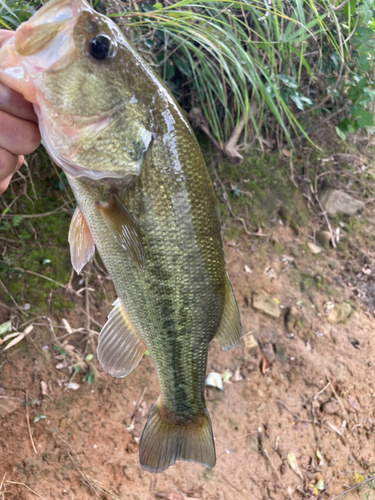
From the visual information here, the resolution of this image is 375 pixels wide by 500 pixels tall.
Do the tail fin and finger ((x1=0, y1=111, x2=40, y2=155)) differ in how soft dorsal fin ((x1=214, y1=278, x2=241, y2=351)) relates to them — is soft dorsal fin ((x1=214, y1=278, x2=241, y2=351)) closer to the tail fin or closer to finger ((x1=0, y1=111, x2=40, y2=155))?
the tail fin

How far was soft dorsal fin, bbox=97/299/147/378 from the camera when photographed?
1.32 m

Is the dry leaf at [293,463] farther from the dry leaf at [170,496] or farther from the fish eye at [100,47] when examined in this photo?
the fish eye at [100,47]

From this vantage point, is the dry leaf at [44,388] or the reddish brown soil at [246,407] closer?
the reddish brown soil at [246,407]

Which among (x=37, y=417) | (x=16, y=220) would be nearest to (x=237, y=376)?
(x=37, y=417)

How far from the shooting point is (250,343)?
3.09 metres

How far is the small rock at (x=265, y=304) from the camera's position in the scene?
10.9ft

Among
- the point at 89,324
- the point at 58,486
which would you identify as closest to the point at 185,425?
the point at 58,486

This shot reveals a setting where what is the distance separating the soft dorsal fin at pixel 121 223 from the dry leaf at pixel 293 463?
2.50m

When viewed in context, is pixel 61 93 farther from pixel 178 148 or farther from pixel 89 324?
pixel 89 324

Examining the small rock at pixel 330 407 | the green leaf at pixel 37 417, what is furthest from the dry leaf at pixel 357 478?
the green leaf at pixel 37 417

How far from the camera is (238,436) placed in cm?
262

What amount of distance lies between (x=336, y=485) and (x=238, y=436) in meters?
0.90

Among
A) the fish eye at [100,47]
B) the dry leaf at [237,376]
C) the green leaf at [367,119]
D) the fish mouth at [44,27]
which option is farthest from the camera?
the green leaf at [367,119]

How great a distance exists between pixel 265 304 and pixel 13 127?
284cm
